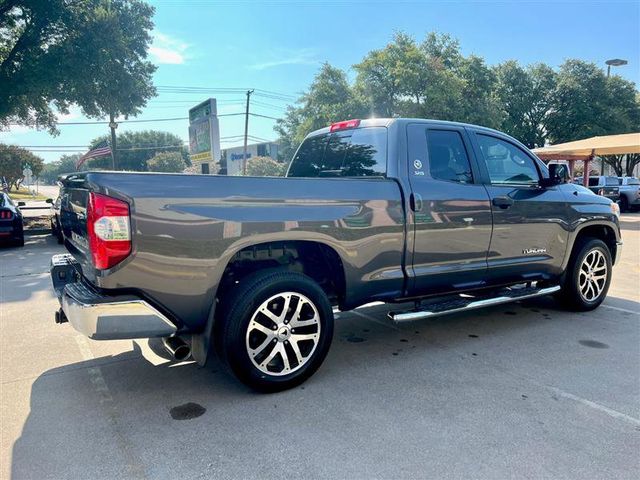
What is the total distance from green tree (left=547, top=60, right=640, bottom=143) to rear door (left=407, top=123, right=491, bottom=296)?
33937 mm

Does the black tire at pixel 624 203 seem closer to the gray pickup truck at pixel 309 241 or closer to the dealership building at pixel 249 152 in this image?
the gray pickup truck at pixel 309 241

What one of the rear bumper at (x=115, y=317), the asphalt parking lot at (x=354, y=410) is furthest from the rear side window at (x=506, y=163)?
the rear bumper at (x=115, y=317)

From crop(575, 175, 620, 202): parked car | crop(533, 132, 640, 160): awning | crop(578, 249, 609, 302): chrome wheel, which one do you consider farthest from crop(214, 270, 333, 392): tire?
crop(575, 175, 620, 202): parked car

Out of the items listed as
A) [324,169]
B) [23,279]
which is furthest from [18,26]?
[324,169]

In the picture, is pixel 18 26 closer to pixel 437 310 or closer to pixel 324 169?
pixel 324 169

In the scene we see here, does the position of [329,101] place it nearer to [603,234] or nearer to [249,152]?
[603,234]

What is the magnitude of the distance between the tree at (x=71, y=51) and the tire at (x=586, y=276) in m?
14.1

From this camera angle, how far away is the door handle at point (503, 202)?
174 inches

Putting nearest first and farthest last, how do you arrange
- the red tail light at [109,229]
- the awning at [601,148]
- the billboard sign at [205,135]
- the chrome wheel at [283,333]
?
the red tail light at [109,229] → the chrome wheel at [283,333] → the billboard sign at [205,135] → the awning at [601,148]

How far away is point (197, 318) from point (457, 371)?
2.11 metres

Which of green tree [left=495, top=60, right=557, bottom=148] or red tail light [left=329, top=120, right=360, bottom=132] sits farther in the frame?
green tree [left=495, top=60, right=557, bottom=148]

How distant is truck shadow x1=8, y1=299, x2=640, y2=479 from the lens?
264 cm

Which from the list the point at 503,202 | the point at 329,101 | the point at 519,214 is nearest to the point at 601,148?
the point at 329,101

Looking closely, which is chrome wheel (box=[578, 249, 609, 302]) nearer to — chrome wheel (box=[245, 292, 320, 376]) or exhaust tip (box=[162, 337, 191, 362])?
chrome wheel (box=[245, 292, 320, 376])
